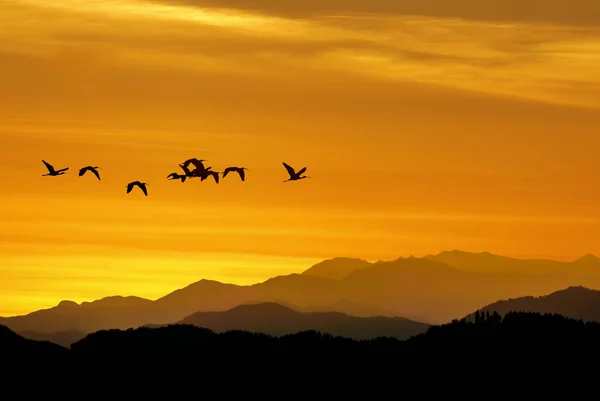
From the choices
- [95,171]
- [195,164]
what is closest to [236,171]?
[195,164]

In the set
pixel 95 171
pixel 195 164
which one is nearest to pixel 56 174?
pixel 95 171

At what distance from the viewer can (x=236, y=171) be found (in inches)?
6511

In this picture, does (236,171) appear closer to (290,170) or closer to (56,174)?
(290,170)

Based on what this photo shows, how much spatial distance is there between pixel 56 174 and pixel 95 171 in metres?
4.02

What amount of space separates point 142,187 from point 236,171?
1220 cm

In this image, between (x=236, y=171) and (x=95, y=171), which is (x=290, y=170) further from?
(x=95, y=171)

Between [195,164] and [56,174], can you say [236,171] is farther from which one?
[56,174]

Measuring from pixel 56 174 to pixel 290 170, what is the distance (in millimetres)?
23396

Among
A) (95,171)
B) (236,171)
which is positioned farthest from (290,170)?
(95,171)

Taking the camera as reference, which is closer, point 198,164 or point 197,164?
point 198,164

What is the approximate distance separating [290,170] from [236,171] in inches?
274

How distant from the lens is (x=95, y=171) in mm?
158000

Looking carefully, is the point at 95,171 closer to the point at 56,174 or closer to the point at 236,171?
the point at 56,174

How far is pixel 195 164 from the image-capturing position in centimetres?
16475
